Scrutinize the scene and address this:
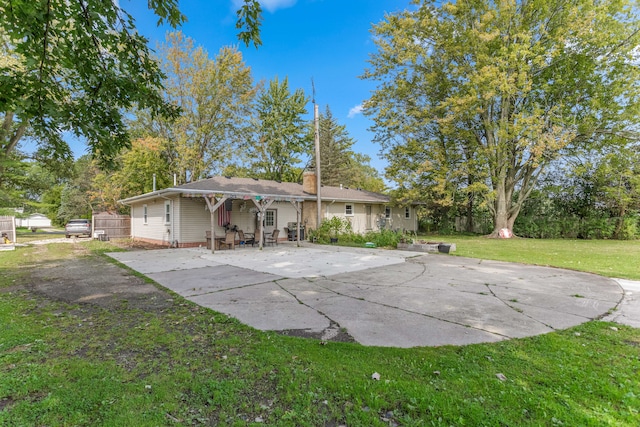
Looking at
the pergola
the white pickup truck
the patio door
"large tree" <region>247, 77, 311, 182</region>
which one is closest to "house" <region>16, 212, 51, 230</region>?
the white pickup truck

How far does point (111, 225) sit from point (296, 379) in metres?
21.7

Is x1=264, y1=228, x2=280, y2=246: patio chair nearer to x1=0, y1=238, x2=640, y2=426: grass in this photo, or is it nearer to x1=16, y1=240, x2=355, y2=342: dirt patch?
x1=16, y1=240, x2=355, y2=342: dirt patch

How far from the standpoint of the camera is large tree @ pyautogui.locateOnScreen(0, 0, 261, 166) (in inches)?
114

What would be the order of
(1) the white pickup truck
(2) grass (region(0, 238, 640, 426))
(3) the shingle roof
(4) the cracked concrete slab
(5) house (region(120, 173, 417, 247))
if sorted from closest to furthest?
(2) grass (region(0, 238, 640, 426)) → (4) the cracked concrete slab → (5) house (region(120, 173, 417, 247)) → (3) the shingle roof → (1) the white pickup truck

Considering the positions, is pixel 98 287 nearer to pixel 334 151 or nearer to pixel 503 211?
pixel 503 211

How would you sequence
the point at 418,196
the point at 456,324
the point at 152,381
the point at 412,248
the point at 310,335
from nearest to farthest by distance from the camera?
the point at 152,381
the point at 310,335
the point at 456,324
the point at 412,248
the point at 418,196

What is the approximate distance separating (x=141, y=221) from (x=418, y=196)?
17396mm

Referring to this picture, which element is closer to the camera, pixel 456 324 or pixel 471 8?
pixel 456 324

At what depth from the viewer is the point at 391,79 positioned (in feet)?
70.8

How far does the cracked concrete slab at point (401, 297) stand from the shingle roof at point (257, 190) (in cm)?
540

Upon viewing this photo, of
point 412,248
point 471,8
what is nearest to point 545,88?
point 471,8

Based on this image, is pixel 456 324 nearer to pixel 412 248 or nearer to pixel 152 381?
pixel 152 381

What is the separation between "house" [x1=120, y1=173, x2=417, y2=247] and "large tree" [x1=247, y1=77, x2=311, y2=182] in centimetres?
1145

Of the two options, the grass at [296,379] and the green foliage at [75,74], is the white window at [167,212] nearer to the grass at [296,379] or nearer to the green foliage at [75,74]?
the grass at [296,379]
